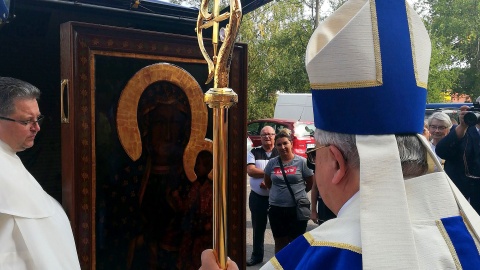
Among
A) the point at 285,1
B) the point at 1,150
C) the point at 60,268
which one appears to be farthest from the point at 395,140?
the point at 285,1

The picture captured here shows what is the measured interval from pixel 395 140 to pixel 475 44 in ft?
111

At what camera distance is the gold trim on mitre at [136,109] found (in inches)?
114

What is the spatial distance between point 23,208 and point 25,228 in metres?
0.08

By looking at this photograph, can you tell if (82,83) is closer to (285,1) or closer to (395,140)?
(395,140)

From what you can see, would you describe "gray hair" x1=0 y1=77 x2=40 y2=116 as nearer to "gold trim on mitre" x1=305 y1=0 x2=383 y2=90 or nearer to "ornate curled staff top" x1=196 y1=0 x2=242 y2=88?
"ornate curled staff top" x1=196 y1=0 x2=242 y2=88

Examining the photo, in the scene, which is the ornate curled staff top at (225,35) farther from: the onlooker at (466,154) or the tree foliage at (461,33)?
the tree foliage at (461,33)

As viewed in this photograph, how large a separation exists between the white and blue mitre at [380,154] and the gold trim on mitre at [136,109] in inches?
69.2

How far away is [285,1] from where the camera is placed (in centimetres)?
2183

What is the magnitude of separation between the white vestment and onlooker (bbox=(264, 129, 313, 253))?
2.61 meters

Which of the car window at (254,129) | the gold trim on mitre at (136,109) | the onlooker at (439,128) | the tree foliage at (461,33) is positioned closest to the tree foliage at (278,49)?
the car window at (254,129)

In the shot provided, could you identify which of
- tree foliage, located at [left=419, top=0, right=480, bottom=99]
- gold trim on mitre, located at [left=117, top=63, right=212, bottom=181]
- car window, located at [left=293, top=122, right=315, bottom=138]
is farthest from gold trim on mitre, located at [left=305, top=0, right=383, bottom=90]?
tree foliage, located at [left=419, top=0, right=480, bottom=99]

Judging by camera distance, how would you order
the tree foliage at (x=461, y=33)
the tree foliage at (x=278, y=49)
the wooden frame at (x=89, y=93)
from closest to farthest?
the wooden frame at (x=89, y=93) → the tree foliage at (x=278, y=49) → the tree foliage at (x=461, y=33)

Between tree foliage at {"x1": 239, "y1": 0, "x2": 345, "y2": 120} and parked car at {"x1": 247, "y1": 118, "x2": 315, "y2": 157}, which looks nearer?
parked car at {"x1": 247, "y1": 118, "x2": 315, "y2": 157}

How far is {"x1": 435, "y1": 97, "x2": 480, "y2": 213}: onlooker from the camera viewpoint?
4.54 m
